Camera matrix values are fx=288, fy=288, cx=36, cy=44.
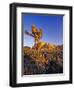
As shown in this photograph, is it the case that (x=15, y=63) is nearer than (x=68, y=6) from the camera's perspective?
Yes

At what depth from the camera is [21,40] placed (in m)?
1.62

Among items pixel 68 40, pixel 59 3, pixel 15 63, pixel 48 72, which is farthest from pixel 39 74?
pixel 59 3

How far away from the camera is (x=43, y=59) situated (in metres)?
1.68

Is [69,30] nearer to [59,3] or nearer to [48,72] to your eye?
[59,3]

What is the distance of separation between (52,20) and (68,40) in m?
0.16

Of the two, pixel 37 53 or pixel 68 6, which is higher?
pixel 68 6

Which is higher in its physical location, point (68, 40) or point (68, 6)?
point (68, 6)

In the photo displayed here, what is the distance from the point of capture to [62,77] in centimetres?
173

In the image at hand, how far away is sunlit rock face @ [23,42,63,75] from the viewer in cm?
165

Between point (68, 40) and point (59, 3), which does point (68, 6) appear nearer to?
point (59, 3)

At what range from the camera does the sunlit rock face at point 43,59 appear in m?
1.65

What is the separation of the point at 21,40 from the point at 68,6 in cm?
36

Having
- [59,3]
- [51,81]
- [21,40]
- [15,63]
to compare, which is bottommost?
[51,81]

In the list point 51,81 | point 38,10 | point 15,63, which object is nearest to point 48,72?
point 51,81
